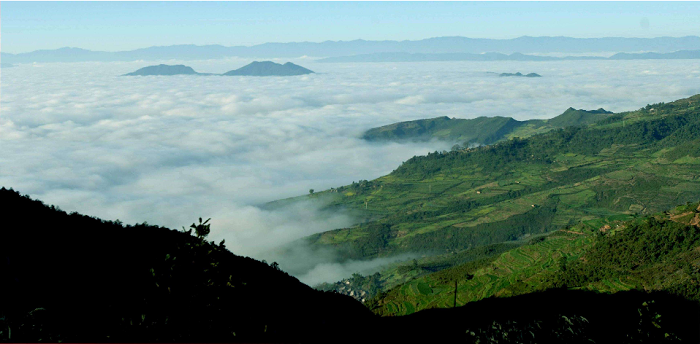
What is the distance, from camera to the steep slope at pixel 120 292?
3397 cm

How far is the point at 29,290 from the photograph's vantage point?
35812mm

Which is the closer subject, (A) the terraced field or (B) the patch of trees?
(B) the patch of trees

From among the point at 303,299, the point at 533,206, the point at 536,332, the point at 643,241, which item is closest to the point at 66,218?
the point at 303,299

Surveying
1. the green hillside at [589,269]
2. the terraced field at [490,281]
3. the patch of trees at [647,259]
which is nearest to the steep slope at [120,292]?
the terraced field at [490,281]

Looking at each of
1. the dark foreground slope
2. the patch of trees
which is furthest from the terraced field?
the dark foreground slope

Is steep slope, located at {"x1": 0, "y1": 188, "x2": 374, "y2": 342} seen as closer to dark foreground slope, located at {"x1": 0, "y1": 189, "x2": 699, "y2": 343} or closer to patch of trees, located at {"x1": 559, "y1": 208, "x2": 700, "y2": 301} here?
dark foreground slope, located at {"x1": 0, "y1": 189, "x2": 699, "y2": 343}

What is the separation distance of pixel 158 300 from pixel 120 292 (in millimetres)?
3998

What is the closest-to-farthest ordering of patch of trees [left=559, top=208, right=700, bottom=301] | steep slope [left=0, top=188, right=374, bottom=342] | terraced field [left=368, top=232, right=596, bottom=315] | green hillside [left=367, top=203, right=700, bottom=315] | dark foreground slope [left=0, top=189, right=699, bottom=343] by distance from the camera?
steep slope [left=0, top=188, right=374, bottom=342] < dark foreground slope [left=0, top=189, right=699, bottom=343] < patch of trees [left=559, top=208, right=700, bottom=301] < green hillside [left=367, top=203, right=700, bottom=315] < terraced field [left=368, top=232, right=596, bottom=315]

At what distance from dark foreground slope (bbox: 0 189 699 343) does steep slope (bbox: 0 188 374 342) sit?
0.08 meters

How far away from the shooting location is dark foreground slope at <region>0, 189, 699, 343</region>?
1353 inches

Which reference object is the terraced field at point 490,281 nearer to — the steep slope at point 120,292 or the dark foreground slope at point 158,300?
the dark foreground slope at point 158,300

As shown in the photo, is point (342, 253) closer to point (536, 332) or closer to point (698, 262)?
point (698, 262)

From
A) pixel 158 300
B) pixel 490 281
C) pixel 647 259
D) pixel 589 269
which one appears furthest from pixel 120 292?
pixel 647 259

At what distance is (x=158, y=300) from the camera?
120ft
